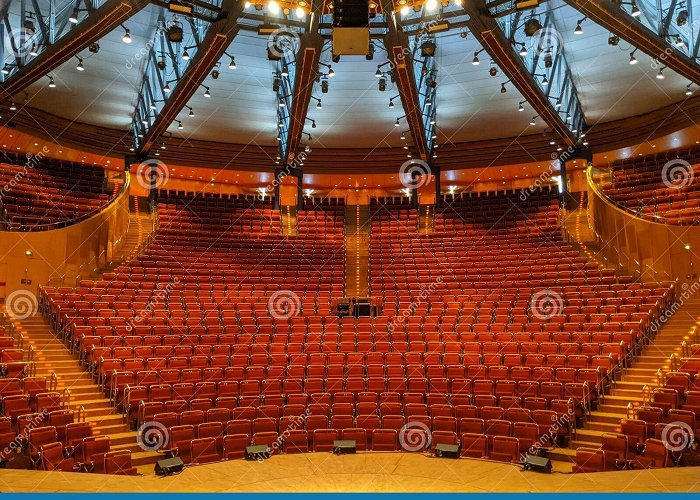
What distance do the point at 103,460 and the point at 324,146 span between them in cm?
1322

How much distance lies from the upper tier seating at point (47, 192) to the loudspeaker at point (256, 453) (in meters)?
8.21

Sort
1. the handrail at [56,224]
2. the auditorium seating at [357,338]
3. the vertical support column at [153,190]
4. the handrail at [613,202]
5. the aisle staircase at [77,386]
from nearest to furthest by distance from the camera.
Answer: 1. the aisle staircase at [77,386]
2. the auditorium seating at [357,338]
3. the handrail at [56,224]
4. the handrail at [613,202]
5. the vertical support column at [153,190]

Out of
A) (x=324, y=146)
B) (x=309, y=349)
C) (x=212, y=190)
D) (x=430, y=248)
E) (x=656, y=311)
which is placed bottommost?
(x=309, y=349)

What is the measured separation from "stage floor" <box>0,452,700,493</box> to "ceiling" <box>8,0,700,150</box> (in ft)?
26.4

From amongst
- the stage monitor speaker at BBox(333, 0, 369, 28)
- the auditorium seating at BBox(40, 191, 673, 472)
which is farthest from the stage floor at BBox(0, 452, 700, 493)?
the stage monitor speaker at BBox(333, 0, 369, 28)

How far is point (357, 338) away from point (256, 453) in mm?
4032

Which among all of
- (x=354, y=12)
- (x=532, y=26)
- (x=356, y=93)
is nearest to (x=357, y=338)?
(x=354, y=12)

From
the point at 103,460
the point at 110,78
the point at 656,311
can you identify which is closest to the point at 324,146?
the point at 110,78

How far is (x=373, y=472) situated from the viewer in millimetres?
6410

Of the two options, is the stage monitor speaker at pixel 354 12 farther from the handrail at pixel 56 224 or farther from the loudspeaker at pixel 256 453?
the handrail at pixel 56 224

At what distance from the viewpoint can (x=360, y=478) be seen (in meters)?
6.18

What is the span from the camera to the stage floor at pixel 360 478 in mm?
5164

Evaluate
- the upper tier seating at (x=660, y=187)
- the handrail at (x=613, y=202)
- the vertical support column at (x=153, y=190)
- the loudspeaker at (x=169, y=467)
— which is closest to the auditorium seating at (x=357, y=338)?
the loudspeaker at (x=169, y=467)

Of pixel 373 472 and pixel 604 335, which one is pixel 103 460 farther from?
pixel 604 335
